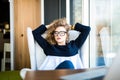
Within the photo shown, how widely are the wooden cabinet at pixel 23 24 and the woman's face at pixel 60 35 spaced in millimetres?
4160

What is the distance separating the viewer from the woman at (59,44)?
8.70 ft

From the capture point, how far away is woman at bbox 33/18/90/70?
2.65m

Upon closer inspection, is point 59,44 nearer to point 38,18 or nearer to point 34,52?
point 34,52

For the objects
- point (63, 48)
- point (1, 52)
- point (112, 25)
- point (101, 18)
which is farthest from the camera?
point (1, 52)

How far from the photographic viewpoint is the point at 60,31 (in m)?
2.77

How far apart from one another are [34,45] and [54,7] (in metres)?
4.21

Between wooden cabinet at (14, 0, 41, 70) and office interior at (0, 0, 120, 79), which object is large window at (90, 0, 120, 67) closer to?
office interior at (0, 0, 120, 79)

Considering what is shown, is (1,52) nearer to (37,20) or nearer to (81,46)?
(37,20)

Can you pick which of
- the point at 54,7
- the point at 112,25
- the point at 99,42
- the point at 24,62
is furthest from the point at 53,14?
the point at 112,25

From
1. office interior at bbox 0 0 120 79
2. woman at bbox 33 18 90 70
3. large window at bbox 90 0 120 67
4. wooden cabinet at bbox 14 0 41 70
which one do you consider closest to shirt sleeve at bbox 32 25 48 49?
woman at bbox 33 18 90 70

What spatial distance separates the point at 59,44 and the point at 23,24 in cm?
426

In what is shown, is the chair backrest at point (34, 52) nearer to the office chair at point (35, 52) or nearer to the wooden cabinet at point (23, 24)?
the office chair at point (35, 52)

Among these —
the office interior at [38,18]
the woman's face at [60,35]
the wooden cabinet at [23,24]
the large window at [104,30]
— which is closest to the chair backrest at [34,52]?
the woman's face at [60,35]

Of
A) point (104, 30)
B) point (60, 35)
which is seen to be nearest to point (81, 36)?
point (60, 35)
